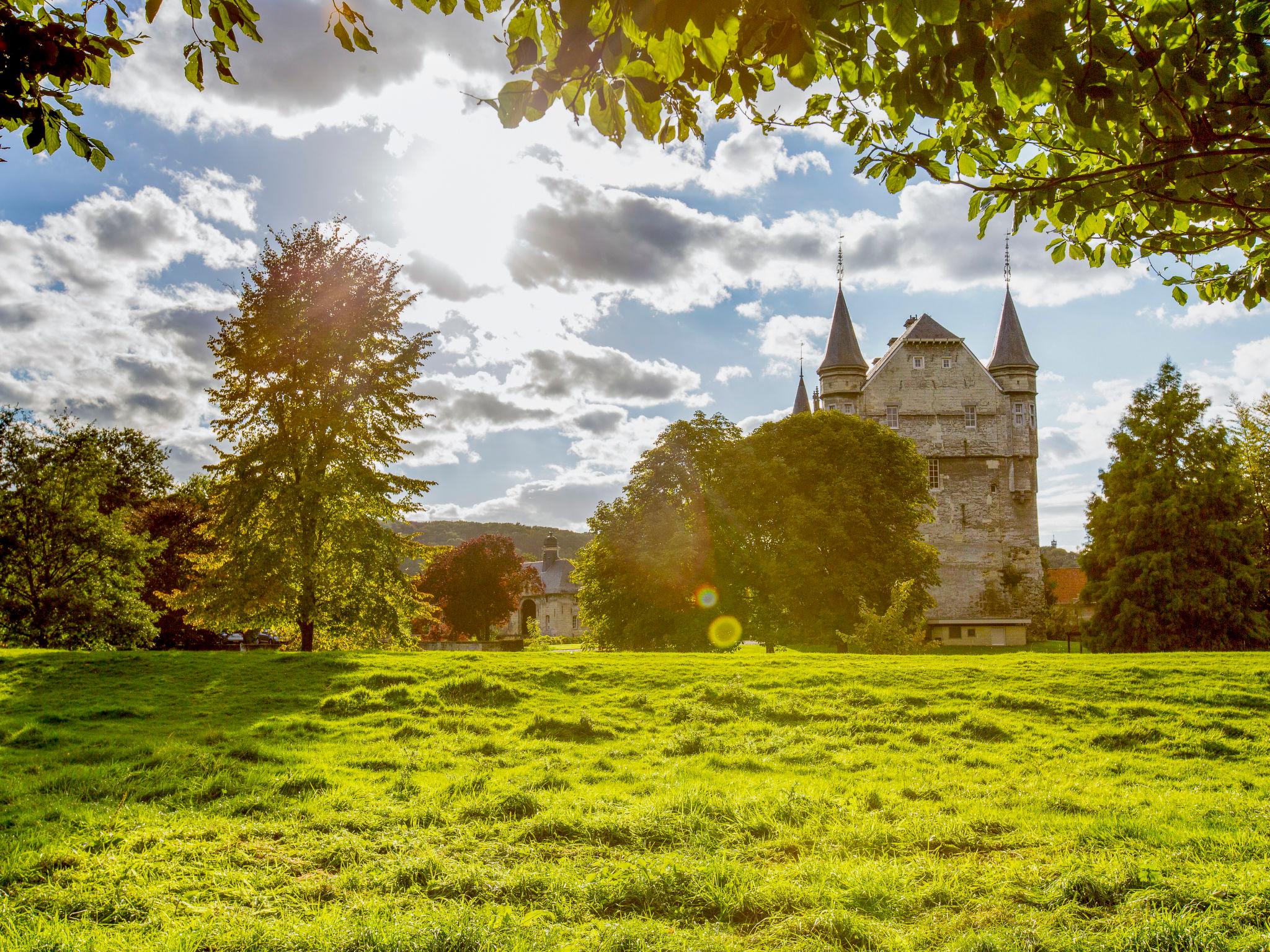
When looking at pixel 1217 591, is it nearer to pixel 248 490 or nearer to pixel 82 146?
pixel 248 490

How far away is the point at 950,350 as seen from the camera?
2339 inches

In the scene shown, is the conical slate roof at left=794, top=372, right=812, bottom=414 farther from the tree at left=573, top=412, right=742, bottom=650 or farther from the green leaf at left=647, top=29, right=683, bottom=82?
the green leaf at left=647, top=29, right=683, bottom=82

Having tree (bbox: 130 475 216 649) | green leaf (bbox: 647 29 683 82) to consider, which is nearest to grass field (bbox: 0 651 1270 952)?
green leaf (bbox: 647 29 683 82)

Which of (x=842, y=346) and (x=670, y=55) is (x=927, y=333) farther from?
(x=670, y=55)

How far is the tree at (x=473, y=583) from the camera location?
64.8 meters

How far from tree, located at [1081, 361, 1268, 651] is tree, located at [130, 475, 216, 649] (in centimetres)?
4195

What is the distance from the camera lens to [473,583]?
6512cm

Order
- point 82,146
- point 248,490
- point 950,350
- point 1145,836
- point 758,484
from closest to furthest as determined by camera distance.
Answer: point 82,146
point 1145,836
point 248,490
point 758,484
point 950,350

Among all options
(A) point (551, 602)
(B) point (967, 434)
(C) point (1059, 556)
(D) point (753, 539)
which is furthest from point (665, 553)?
(C) point (1059, 556)

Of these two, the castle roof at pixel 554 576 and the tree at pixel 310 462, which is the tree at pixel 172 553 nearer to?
the tree at pixel 310 462

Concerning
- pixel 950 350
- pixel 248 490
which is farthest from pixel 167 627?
pixel 950 350

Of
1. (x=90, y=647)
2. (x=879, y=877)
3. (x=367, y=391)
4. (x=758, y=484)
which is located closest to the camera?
(x=879, y=877)

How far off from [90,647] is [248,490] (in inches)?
392

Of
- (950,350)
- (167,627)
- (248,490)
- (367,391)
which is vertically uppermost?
(950,350)
